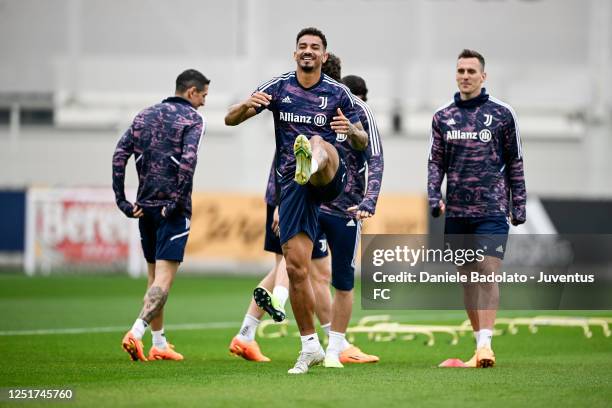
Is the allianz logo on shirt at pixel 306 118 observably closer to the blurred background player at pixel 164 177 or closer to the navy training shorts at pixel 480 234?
the blurred background player at pixel 164 177

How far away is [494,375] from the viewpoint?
8.42 m

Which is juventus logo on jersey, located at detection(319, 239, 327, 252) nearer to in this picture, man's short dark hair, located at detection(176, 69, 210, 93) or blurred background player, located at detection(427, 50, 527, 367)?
blurred background player, located at detection(427, 50, 527, 367)

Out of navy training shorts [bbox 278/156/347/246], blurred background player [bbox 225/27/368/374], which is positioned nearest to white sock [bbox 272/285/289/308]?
blurred background player [bbox 225/27/368/374]

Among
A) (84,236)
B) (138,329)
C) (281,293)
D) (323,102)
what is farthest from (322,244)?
(84,236)

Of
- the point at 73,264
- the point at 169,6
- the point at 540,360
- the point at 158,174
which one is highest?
the point at 169,6

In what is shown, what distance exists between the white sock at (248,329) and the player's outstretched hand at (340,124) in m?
2.18

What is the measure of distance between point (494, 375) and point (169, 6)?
2594 cm

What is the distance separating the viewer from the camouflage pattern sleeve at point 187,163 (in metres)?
9.78

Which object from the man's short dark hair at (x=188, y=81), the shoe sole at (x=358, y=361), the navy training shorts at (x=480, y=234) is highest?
the man's short dark hair at (x=188, y=81)

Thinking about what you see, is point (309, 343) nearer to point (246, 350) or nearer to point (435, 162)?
point (246, 350)

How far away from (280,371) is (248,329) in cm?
134

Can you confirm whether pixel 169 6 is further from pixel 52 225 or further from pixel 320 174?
pixel 320 174

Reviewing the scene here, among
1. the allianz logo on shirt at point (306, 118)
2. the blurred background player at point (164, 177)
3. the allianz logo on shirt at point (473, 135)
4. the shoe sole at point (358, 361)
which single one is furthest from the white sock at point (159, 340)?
the allianz logo on shirt at point (473, 135)

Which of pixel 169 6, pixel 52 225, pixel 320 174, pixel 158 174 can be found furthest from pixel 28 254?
pixel 320 174
